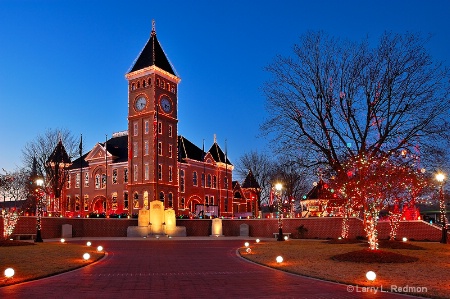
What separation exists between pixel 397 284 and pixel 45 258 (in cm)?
1537

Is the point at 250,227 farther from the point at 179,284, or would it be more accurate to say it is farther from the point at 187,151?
the point at 179,284

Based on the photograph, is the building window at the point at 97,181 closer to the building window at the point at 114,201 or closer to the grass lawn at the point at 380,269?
the building window at the point at 114,201

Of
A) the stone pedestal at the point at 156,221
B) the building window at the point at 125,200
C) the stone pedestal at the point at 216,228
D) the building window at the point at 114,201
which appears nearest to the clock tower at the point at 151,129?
the building window at the point at 125,200

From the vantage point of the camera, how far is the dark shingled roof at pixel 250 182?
8212cm

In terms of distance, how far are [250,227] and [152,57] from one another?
31.1 meters

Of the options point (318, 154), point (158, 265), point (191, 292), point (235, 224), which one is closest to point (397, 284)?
point (191, 292)

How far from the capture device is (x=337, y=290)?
12.5 m

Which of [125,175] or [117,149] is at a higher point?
[117,149]

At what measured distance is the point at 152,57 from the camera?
71438 mm

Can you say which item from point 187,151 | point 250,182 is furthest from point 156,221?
point 250,182

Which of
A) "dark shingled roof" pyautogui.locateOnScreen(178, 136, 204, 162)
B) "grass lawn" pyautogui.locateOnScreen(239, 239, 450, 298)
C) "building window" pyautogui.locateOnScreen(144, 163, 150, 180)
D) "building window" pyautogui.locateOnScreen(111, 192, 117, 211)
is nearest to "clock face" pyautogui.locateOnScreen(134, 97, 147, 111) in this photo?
"building window" pyautogui.locateOnScreen(144, 163, 150, 180)

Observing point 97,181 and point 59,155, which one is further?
point 97,181

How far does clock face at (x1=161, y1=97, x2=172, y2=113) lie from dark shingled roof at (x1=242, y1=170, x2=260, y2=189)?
63.0ft

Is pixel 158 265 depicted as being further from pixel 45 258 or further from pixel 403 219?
pixel 403 219
